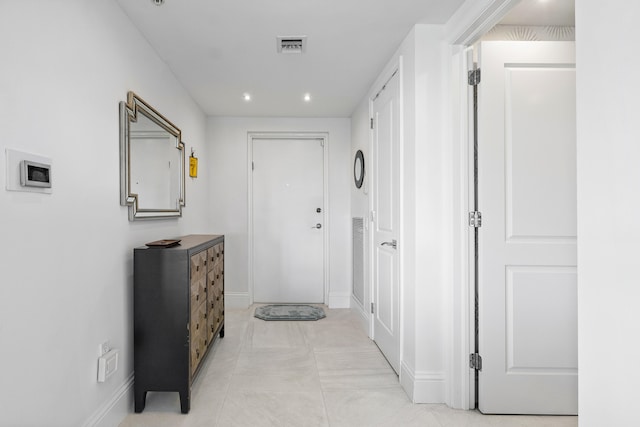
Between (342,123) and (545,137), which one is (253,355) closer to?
(545,137)

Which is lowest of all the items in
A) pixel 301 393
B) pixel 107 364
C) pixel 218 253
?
pixel 301 393

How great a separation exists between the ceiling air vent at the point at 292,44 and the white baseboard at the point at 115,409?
89.9 inches

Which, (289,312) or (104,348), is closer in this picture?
(104,348)

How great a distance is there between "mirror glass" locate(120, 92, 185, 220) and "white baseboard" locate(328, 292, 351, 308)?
2.20 m

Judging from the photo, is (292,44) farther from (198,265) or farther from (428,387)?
(428,387)

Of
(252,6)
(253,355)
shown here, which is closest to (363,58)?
(252,6)

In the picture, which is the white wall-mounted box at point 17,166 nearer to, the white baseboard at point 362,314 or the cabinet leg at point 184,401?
the cabinet leg at point 184,401

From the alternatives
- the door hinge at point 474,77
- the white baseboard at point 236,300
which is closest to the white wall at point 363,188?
the white baseboard at point 236,300

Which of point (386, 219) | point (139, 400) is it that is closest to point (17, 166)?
point (139, 400)

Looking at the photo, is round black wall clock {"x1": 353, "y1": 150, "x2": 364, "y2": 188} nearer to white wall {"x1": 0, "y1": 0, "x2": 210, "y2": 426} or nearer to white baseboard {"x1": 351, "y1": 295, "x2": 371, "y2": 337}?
white baseboard {"x1": 351, "y1": 295, "x2": 371, "y2": 337}

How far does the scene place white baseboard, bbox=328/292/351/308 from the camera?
4777mm

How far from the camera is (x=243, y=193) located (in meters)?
4.80

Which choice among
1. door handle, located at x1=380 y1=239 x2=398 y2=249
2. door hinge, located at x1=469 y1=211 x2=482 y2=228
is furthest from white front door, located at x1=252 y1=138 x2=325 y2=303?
door hinge, located at x1=469 y1=211 x2=482 y2=228

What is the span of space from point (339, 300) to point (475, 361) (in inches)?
101
